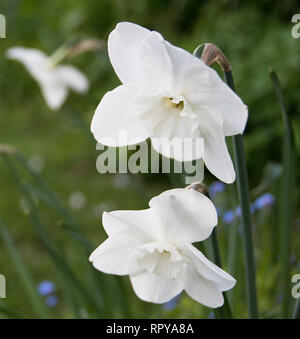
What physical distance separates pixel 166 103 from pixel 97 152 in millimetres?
2412

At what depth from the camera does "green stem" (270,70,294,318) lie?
1.07m

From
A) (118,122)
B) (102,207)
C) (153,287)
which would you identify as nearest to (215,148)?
(118,122)

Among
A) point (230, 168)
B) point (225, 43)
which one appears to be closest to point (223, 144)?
point (230, 168)

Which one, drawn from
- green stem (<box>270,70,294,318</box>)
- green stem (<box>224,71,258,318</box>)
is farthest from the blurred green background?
green stem (<box>224,71,258,318</box>)

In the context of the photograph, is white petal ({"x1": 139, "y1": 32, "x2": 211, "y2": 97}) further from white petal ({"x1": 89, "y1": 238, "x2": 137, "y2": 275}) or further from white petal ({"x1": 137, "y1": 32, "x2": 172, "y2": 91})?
white petal ({"x1": 89, "y1": 238, "x2": 137, "y2": 275})

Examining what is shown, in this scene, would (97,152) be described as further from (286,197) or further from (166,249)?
(166,249)

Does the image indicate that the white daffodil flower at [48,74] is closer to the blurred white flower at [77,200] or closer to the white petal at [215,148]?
the white petal at [215,148]

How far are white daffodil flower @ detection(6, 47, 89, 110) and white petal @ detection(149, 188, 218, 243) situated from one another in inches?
46.2

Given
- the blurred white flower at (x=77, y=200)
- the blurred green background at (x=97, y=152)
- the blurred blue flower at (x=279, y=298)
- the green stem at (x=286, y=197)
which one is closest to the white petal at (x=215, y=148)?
the green stem at (x=286, y=197)

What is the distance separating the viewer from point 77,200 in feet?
11.6

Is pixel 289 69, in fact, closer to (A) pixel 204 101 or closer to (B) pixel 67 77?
(B) pixel 67 77

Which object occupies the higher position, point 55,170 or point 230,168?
point 55,170

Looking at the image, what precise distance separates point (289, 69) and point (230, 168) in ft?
8.29
